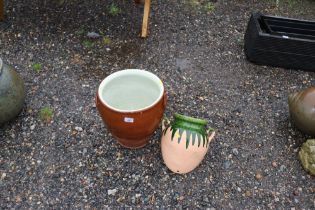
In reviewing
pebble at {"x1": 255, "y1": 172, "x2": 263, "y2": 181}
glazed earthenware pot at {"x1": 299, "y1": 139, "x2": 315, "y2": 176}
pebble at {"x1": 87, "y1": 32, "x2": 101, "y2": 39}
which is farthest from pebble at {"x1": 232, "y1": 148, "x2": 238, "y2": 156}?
pebble at {"x1": 87, "y1": 32, "x2": 101, "y2": 39}

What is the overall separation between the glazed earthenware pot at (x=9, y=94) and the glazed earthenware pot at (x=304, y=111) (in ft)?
6.86

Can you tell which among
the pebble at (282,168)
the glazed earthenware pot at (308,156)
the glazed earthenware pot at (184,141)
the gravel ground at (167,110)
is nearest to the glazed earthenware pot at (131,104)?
the glazed earthenware pot at (184,141)

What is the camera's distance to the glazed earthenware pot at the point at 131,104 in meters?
2.40

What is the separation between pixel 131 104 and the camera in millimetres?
2754

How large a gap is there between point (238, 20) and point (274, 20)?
618 millimetres

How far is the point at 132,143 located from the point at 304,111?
129 centimetres

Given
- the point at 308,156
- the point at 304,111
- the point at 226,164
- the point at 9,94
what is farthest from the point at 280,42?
the point at 9,94

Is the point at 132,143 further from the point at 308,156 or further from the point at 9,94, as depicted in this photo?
the point at 308,156

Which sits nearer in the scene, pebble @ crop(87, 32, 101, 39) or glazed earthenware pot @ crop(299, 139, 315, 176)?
glazed earthenware pot @ crop(299, 139, 315, 176)

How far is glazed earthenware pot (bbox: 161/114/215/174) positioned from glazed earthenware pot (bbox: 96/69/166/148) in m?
0.13

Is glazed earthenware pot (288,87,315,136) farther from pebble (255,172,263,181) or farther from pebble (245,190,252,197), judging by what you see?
pebble (245,190,252,197)

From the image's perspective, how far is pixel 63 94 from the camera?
330 centimetres

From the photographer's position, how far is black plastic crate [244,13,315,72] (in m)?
3.43

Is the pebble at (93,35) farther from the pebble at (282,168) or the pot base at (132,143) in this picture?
the pebble at (282,168)
